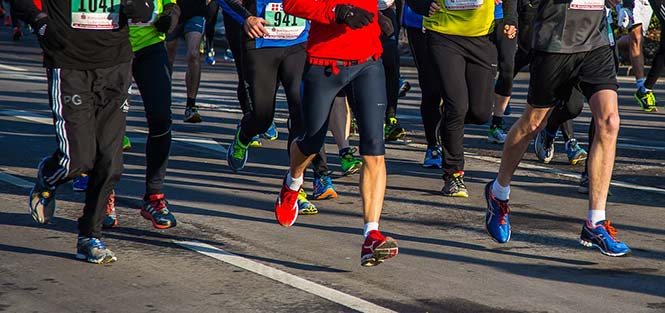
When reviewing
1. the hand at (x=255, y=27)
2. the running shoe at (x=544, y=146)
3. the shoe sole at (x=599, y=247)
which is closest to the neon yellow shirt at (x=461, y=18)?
the hand at (x=255, y=27)

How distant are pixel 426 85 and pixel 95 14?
3.93m

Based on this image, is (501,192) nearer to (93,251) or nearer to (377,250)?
(377,250)

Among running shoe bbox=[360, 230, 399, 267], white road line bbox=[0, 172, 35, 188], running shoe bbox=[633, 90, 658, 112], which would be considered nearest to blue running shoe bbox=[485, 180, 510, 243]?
running shoe bbox=[360, 230, 399, 267]

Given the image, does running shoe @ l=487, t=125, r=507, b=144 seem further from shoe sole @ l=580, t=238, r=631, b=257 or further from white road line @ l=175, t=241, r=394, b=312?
white road line @ l=175, t=241, r=394, b=312

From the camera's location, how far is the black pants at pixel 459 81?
9.34m

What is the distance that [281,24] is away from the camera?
885cm

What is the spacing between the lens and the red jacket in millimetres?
7059

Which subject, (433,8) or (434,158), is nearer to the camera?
(433,8)

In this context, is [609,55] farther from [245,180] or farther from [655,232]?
[245,180]

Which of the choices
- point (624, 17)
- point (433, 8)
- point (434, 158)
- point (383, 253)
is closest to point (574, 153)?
point (434, 158)

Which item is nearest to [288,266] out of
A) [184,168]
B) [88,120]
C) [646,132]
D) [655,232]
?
[88,120]

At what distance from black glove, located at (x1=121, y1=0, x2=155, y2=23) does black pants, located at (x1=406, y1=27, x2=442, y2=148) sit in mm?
3384

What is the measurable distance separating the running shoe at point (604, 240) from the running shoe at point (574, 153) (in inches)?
146

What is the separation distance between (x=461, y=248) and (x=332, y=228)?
96 cm
